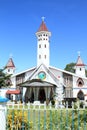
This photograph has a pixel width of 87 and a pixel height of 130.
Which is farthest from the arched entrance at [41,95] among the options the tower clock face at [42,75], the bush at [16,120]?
the bush at [16,120]

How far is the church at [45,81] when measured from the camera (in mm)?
50438

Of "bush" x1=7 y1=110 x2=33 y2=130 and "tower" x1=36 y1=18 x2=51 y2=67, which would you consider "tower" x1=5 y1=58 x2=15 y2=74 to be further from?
"bush" x1=7 y1=110 x2=33 y2=130

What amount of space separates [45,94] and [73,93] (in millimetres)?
5900

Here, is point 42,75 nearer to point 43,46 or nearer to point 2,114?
point 43,46

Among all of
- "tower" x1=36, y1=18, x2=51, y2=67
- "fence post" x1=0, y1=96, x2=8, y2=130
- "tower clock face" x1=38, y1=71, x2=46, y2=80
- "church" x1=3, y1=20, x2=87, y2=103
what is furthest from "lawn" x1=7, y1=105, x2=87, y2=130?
"tower" x1=36, y1=18, x2=51, y2=67

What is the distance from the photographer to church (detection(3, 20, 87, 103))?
5044 cm

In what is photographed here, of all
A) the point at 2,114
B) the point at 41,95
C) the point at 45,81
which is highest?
the point at 45,81

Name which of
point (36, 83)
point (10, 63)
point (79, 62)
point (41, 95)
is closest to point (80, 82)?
point (79, 62)

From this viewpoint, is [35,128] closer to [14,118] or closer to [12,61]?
[14,118]

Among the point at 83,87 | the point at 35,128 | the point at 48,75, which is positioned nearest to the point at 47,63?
the point at 48,75

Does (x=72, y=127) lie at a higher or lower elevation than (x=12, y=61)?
lower

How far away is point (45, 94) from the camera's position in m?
50.6

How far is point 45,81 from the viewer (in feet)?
166

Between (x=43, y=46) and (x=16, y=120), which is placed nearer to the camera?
(x=16, y=120)
